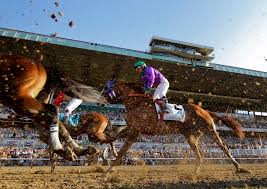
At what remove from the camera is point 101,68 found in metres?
19.7

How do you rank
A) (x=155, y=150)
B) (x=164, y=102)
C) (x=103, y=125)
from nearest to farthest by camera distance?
(x=164, y=102), (x=103, y=125), (x=155, y=150)

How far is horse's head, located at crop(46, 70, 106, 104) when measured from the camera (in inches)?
183

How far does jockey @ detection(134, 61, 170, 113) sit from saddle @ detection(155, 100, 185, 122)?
0.08 metres

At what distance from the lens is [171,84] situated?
22.6m

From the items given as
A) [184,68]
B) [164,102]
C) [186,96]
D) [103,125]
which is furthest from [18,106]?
[186,96]

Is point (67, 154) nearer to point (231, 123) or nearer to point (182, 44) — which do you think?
Answer: point (231, 123)

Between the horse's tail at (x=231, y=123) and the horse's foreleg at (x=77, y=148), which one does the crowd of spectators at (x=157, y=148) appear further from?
the horse's foreleg at (x=77, y=148)

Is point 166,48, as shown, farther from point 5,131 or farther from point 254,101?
point 5,131

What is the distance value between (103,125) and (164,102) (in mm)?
2187

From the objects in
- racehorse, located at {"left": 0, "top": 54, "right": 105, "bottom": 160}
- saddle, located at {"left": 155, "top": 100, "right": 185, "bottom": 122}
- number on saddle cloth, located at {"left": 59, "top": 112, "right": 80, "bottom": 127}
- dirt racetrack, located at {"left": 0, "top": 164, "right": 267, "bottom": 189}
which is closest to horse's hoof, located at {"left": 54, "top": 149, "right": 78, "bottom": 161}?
racehorse, located at {"left": 0, "top": 54, "right": 105, "bottom": 160}

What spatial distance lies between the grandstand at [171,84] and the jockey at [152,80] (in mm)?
8402

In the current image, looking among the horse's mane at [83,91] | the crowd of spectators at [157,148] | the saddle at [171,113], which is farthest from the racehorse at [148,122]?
the crowd of spectators at [157,148]

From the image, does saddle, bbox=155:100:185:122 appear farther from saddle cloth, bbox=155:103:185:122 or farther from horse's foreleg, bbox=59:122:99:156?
horse's foreleg, bbox=59:122:99:156

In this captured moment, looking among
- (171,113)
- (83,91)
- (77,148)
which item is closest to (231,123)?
(171,113)
